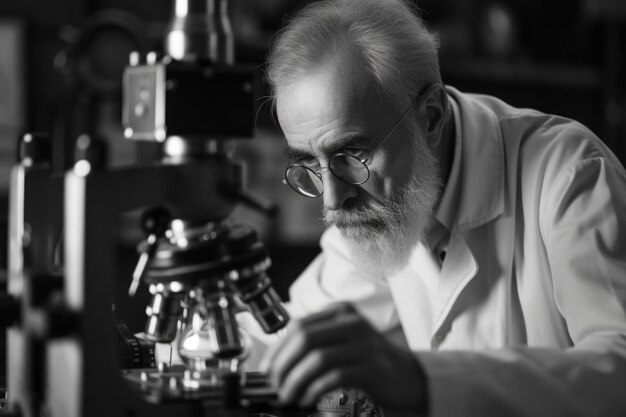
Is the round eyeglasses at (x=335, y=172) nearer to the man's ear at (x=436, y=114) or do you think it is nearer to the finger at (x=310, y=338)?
the man's ear at (x=436, y=114)

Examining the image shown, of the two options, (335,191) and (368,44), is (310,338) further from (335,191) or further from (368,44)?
(368,44)

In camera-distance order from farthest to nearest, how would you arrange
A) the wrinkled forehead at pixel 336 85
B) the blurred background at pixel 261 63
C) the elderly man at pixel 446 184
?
the blurred background at pixel 261 63
the wrinkled forehead at pixel 336 85
the elderly man at pixel 446 184

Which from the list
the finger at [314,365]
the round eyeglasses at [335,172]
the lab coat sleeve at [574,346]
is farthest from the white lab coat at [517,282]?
the round eyeglasses at [335,172]

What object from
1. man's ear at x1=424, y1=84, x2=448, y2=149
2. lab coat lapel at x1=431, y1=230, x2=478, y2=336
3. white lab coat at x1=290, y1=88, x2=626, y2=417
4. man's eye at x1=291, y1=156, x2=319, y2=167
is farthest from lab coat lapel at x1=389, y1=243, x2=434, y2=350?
man's eye at x1=291, y1=156, x2=319, y2=167

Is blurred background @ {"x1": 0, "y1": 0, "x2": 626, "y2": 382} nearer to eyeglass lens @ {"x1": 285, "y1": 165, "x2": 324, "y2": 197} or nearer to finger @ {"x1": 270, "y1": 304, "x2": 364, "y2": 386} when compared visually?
eyeglass lens @ {"x1": 285, "y1": 165, "x2": 324, "y2": 197}

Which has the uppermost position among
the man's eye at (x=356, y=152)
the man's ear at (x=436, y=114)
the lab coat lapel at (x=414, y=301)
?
the man's ear at (x=436, y=114)

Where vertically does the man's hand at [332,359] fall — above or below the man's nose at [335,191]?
below

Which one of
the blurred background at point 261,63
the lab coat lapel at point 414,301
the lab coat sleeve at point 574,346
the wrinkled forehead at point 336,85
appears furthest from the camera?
the blurred background at point 261,63

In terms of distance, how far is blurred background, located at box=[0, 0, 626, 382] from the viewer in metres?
2.63

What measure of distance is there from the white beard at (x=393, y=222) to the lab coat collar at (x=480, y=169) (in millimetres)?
67

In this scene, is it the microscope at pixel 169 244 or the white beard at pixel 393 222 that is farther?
the white beard at pixel 393 222

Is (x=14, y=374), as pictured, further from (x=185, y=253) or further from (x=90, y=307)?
(x=185, y=253)

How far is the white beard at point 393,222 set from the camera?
5.25 feet

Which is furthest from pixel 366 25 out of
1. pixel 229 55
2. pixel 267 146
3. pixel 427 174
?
pixel 267 146
